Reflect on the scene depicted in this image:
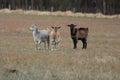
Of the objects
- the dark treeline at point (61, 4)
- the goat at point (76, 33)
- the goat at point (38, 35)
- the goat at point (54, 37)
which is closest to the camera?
the goat at point (54, 37)

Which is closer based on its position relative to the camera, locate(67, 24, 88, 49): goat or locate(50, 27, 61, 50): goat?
locate(50, 27, 61, 50): goat

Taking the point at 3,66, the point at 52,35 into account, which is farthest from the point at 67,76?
the point at 52,35

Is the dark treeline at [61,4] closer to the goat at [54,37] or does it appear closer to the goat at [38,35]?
the goat at [38,35]

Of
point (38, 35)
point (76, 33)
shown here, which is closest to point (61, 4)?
point (76, 33)

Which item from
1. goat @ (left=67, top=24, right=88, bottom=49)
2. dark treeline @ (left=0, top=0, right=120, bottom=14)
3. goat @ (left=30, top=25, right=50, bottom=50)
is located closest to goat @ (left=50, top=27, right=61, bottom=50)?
goat @ (left=30, top=25, right=50, bottom=50)

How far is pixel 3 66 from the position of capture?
52.2ft

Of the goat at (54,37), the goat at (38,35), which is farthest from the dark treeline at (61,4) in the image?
the goat at (54,37)

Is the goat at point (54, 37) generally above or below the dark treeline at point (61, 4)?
below

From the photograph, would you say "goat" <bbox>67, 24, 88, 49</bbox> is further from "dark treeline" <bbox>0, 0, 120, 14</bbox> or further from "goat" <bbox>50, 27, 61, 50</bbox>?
"dark treeline" <bbox>0, 0, 120, 14</bbox>

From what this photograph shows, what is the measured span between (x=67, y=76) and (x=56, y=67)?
212 centimetres

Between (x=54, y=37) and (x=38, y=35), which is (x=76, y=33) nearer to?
(x=54, y=37)

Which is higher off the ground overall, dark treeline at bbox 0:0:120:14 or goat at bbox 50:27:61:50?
dark treeline at bbox 0:0:120:14

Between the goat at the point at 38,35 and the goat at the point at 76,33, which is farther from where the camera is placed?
the goat at the point at 76,33

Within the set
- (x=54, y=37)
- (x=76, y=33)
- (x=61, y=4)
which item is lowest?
(x=54, y=37)
